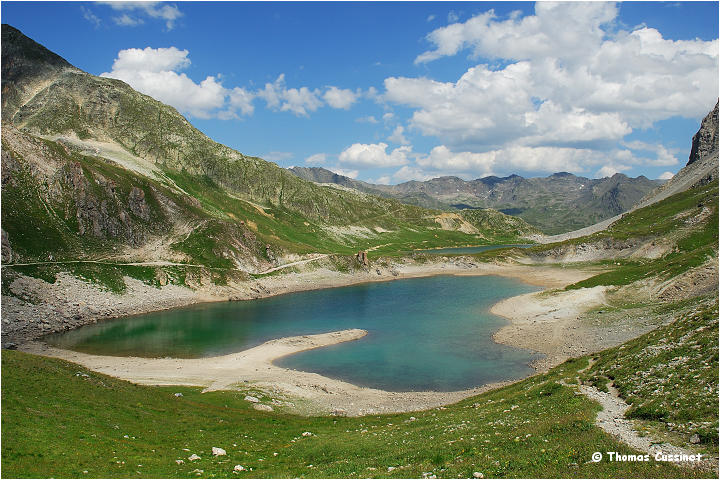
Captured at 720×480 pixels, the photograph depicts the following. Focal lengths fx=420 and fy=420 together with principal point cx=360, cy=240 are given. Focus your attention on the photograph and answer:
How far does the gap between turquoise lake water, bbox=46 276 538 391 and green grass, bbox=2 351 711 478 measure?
61.3ft

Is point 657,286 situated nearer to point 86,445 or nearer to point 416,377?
point 416,377

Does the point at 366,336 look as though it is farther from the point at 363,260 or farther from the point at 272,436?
the point at 363,260

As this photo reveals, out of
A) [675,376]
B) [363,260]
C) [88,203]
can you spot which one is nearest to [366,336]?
[675,376]

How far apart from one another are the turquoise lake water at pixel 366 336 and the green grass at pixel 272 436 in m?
18.7

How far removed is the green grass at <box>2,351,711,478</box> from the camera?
19.2 m

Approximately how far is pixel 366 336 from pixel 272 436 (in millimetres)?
49940

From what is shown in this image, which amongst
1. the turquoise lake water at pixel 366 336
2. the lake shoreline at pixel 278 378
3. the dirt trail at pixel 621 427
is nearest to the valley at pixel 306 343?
the dirt trail at pixel 621 427

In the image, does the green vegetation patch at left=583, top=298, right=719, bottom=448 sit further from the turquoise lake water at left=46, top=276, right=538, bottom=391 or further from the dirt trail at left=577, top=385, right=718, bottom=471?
the turquoise lake water at left=46, top=276, right=538, bottom=391

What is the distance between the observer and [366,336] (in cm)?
8106

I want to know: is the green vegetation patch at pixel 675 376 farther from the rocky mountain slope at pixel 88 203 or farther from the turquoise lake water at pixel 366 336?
the rocky mountain slope at pixel 88 203

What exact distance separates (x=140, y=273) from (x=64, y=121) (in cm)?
11992

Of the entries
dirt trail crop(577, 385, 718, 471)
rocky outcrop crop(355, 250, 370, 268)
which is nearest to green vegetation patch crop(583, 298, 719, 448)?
dirt trail crop(577, 385, 718, 471)

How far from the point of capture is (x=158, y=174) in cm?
18775

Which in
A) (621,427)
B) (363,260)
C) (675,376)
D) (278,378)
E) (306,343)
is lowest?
(278,378)
